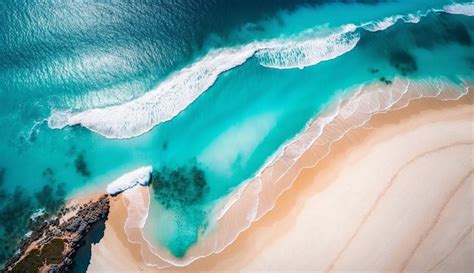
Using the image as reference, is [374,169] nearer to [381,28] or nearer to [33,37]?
[381,28]

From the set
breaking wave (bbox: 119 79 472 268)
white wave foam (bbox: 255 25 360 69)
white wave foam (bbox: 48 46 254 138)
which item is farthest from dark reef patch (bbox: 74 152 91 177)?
white wave foam (bbox: 255 25 360 69)

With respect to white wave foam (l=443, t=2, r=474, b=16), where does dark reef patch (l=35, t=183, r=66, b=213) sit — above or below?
below

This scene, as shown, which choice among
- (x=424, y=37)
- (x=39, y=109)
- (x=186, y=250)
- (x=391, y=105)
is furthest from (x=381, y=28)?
(x=39, y=109)

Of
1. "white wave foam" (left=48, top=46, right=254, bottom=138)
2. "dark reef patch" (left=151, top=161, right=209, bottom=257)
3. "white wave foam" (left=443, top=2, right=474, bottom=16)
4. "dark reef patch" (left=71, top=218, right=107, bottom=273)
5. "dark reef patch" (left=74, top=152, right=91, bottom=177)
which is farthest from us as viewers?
"white wave foam" (left=443, top=2, right=474, bottom=16)

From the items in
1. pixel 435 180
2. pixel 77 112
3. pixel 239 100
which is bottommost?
pixel 435 180

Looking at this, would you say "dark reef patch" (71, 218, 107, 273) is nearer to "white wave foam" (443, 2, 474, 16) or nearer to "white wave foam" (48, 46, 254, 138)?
"white wave foam" (48, 46, 254, 138)

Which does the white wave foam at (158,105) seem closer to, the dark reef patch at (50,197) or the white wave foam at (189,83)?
the white wave foam at (189,83)

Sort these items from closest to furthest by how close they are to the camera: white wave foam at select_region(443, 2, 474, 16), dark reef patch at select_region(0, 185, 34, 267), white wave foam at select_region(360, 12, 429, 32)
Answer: dark reef patch at select_region(0, 185, 34, 267) < white wave foam at select_region(360, 12, 429, 32) < white wave foam at select_region(443, 2, 474, 16)

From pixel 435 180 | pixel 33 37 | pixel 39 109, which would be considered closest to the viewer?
pixel 435 180
